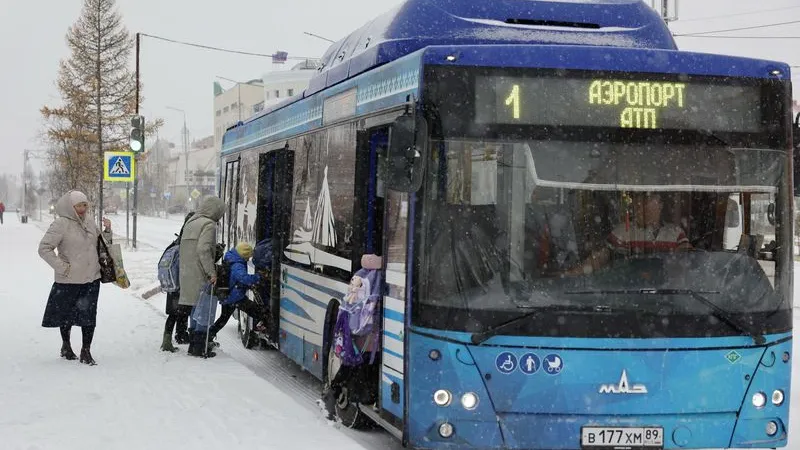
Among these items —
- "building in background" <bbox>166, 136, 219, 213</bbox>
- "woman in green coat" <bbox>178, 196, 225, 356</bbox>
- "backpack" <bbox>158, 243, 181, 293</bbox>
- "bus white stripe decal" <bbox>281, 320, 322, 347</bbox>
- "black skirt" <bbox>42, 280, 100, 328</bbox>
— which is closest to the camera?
"bus white stripe decal" <bbox>281, 320, 322, 347</bbox>

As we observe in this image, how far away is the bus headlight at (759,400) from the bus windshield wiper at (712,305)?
332 millimetres

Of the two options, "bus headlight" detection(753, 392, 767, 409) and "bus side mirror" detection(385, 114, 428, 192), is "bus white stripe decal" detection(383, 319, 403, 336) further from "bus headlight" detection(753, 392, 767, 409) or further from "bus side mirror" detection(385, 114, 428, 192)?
"bus headlight" detection(753, 392, 767, 409)

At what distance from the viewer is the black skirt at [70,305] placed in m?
10.3

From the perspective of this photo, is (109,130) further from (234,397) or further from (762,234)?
(762,234)

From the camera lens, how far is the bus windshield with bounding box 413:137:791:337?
6.25m

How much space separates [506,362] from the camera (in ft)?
20.8

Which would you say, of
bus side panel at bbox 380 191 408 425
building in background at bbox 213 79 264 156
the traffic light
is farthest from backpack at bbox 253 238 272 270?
building in background at bbox 213 79 264 156

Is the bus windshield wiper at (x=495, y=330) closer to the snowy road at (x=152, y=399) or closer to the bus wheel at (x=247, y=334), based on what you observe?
the snowy road at (x=152, y=399)

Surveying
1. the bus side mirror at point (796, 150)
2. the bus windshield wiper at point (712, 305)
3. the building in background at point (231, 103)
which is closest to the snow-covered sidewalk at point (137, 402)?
the bus windshield wiper at point (712, 305)

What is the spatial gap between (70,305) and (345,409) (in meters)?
3.53

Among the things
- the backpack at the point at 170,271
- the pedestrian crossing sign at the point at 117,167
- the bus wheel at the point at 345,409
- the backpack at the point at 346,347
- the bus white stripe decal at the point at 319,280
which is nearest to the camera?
the backpack at the point at 346,347

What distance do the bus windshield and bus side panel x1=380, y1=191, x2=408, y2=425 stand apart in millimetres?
326

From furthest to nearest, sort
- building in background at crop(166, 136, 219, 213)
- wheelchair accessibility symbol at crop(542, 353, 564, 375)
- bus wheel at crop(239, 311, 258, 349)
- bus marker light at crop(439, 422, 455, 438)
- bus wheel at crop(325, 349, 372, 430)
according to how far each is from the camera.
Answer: building in background at crop(166, 136, 219, 213)
bus wheel at crop(239, 311, 258, 349)
bus wheel at crop(325, 349, 372, 430)
bus marker light at crop(439, 422, 455, 438)
wheelchair accessibility symbol at crop(542, 353, 564, 375)

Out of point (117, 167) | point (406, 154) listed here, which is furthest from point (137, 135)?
point (406, 154)
